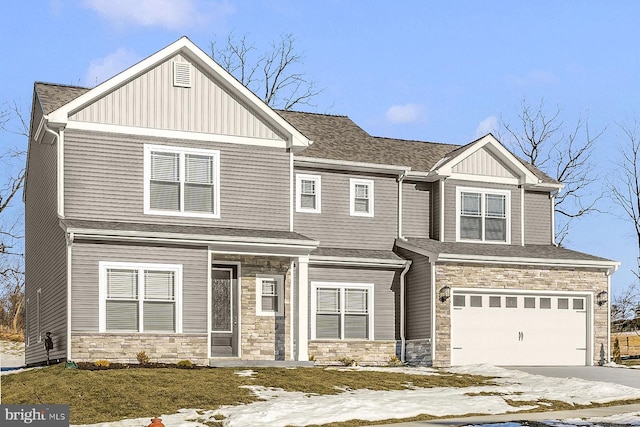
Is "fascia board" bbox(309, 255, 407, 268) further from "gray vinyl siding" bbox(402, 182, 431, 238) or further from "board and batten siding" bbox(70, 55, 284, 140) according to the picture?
"board and batten siding" bbox(70, 55, 284, 140)

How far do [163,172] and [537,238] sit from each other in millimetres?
13880

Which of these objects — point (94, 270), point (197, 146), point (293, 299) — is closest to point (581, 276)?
point (293, 299)

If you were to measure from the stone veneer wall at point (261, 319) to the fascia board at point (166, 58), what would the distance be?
3511mm

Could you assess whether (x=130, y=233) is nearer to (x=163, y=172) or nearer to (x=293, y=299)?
(x=163, y=172)

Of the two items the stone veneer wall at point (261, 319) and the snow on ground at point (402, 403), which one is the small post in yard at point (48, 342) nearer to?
the stone veneer wall at point (261, 319)

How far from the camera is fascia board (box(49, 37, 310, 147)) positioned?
25875mm

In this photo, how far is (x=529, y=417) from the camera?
64.3 ft

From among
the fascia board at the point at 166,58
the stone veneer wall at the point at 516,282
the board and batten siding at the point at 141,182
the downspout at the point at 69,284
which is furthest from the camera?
the stone veneer wall at the point at 516,282

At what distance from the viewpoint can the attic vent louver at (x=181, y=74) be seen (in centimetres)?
2738

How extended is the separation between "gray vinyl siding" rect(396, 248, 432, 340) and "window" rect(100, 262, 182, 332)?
320 inches

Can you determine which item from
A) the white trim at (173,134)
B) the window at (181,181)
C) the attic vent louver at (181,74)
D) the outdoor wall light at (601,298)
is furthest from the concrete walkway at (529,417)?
the attic vent louver at (181,74)

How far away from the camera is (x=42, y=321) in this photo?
29.5m

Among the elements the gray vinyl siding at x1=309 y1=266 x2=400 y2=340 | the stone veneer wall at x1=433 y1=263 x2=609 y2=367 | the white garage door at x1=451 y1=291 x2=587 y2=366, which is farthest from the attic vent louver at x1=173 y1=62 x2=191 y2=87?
the white garage door at x1=451 y1=291 x2=587 y2=366

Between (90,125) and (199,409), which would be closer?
(199,409)
